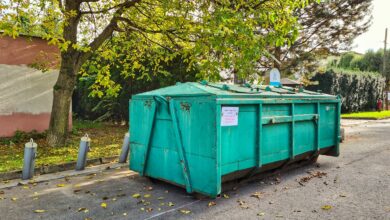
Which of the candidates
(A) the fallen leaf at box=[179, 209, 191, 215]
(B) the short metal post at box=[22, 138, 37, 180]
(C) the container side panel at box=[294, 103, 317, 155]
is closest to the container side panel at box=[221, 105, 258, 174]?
(A) the fallen leaf at box=[179, 209, 191, 215]

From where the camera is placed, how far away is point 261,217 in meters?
3.88

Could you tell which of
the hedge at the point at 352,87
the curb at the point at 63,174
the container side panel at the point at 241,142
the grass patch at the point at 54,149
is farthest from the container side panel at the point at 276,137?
the hedge at the point at 352,87

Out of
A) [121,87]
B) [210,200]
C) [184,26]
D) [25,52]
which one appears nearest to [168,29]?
[184,26]

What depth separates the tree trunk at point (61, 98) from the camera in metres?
8.17

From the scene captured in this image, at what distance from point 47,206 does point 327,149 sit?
225 inches

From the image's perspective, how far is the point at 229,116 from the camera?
440 centimetres

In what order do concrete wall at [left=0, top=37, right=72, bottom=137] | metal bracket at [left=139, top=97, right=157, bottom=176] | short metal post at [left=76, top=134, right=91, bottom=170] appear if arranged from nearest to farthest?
metal bracket at [left=139, top=97, right=157, bottom=176]
short metal post at [left=76, top=134, right=91, bottom=170]
concrete wall at [left=0, top=37, right=72, bottom=137]

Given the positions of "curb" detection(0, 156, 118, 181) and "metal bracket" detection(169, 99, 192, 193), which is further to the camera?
"curb" detection(0, 156, 118, 181)

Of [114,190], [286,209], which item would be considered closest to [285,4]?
[286,209]

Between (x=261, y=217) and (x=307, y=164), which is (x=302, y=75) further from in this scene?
(x=261, y=217)

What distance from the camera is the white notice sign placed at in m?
A: 4.30

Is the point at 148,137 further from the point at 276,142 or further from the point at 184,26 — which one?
the point at 184,26

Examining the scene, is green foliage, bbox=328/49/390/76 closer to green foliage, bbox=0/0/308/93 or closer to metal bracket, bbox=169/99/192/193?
green foliage, bbox=0/0/308/93

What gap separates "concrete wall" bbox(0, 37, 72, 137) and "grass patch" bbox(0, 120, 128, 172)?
455 millimetres
